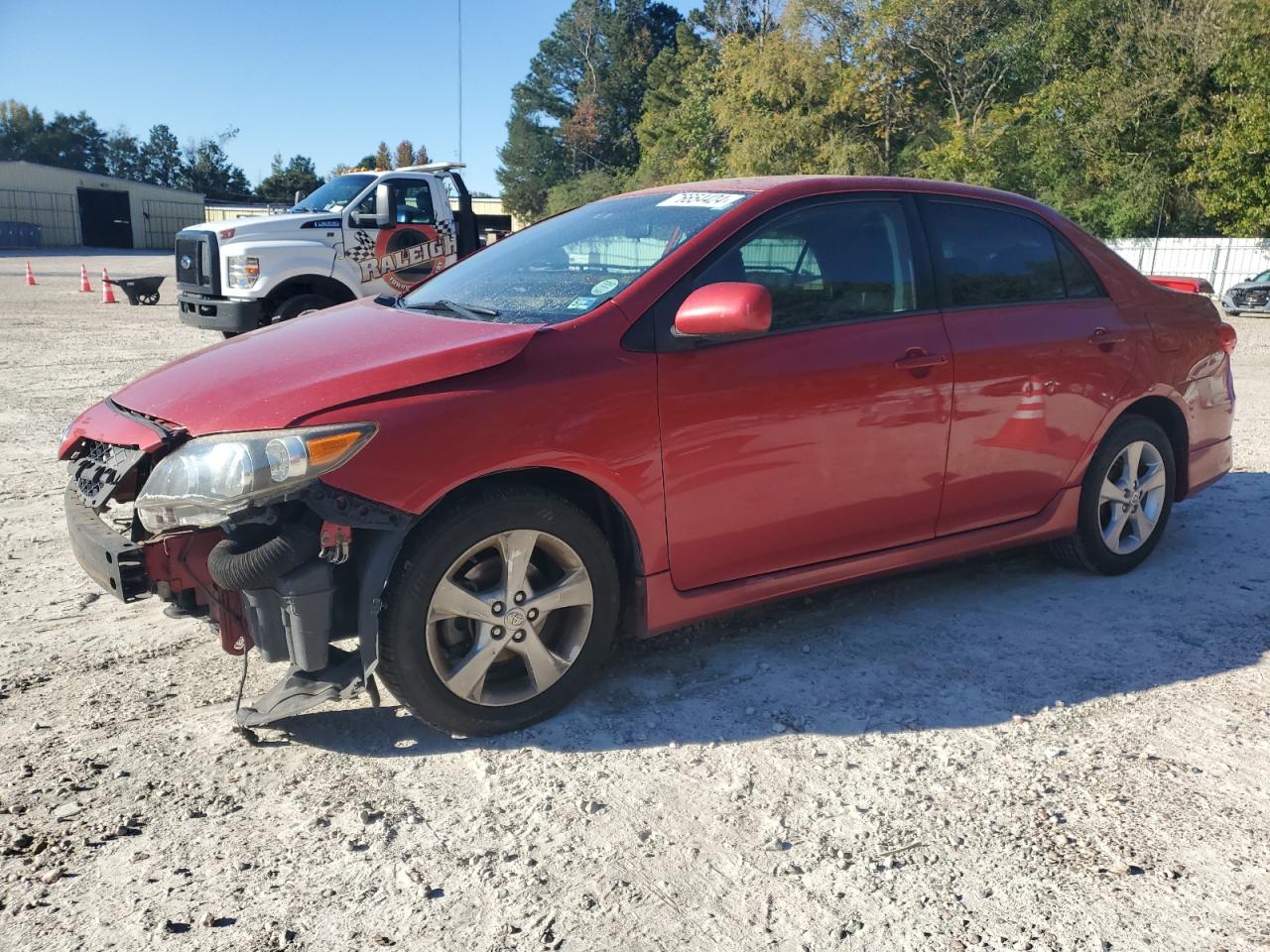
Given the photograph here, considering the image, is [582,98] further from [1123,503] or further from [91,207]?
[1123,503]

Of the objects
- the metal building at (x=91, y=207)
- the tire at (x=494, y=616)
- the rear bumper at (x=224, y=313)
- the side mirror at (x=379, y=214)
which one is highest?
the metal building at (x=91, y=207)

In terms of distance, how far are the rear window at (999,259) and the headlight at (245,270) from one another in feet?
29.5

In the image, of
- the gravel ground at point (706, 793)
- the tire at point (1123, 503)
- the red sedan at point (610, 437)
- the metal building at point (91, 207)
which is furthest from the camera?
the metal building at point (91, 207)

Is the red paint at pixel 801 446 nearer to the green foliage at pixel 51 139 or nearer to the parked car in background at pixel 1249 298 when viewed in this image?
the parked car in background at pixel 1249 298

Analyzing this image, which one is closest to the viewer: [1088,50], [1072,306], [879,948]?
[879,948]

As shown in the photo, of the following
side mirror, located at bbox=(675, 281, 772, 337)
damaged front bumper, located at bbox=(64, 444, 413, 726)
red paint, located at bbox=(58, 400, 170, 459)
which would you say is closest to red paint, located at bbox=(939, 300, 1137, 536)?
side mirror, located at bbox=(675, 281, 772, 337)

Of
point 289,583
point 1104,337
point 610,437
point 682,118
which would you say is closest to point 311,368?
point 289,583

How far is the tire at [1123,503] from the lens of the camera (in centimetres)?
474

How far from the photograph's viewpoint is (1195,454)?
5.18m

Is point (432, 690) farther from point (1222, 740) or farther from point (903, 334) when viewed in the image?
point (1222, 740)

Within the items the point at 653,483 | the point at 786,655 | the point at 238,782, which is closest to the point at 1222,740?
the point at 786,655

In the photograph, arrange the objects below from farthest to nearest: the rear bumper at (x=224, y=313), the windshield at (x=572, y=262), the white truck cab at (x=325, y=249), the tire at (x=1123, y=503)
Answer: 1. the white truck cab at (x=325, y=249)
2. the rear bumper at (x=224, y=313)
3. the tire at (x=1123, y=503)
4. the windshield at (x=572, y=262)

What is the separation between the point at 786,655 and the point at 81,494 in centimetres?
252

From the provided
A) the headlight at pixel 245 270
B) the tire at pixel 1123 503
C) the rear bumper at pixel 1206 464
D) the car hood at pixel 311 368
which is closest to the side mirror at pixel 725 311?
the car hood at pixel 311 368
